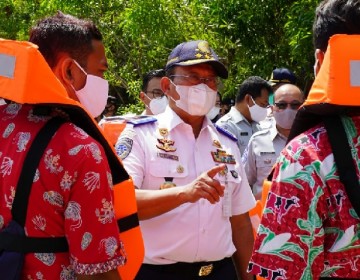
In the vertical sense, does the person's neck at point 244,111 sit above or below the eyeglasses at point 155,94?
below

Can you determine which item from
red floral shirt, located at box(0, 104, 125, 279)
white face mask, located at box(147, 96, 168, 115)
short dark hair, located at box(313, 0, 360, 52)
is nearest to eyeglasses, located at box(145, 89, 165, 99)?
white face mask, located at box(147, 96, 168, 115)

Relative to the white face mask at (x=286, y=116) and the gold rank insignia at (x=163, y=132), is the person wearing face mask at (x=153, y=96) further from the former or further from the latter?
the gold rank insignia at (x=163, y=132)

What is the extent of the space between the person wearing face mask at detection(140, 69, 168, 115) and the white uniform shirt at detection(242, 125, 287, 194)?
2.89ft

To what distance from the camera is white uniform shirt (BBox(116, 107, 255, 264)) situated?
323cm

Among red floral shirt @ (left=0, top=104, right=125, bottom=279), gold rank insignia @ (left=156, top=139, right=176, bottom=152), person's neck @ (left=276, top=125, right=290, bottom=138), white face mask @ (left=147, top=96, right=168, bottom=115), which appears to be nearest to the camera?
red floral shirt @ (left=0, top=104, right=125, bottom=279)

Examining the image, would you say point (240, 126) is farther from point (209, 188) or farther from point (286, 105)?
point (209, 188)

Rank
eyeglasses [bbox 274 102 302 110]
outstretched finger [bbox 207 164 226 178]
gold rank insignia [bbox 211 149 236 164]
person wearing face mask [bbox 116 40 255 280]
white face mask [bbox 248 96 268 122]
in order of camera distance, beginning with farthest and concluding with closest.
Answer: white face mask [bbox 248 96 268 122], eyeglasses [bbox 274 102 302 110], gold rank insignia [bbox 211 149 236 164], person wearing face mask [bbox 116 40 255 280], outstretched finger [bbox 207 164 226 178]

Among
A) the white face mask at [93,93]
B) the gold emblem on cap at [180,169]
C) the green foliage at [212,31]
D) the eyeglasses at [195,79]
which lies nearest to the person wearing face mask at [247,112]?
the green foliage at [212,31]

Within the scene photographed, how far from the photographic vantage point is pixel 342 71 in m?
1.89

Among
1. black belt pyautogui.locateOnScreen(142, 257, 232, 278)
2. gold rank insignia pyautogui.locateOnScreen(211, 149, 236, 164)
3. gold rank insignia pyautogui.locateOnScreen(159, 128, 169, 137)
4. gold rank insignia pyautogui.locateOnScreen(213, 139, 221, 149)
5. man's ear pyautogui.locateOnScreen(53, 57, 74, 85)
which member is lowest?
black belt pyautogui.locateOnScreen(142, 257, 232, 278)

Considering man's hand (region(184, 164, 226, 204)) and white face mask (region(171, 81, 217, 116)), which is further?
white face mask (region(171, 81, 217, 116))

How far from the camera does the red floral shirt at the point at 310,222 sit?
1.91 metres

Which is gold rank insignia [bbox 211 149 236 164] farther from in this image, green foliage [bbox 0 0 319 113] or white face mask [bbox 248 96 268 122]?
green foliage [bbox 0 0 319 113]

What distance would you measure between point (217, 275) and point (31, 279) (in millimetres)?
1343
